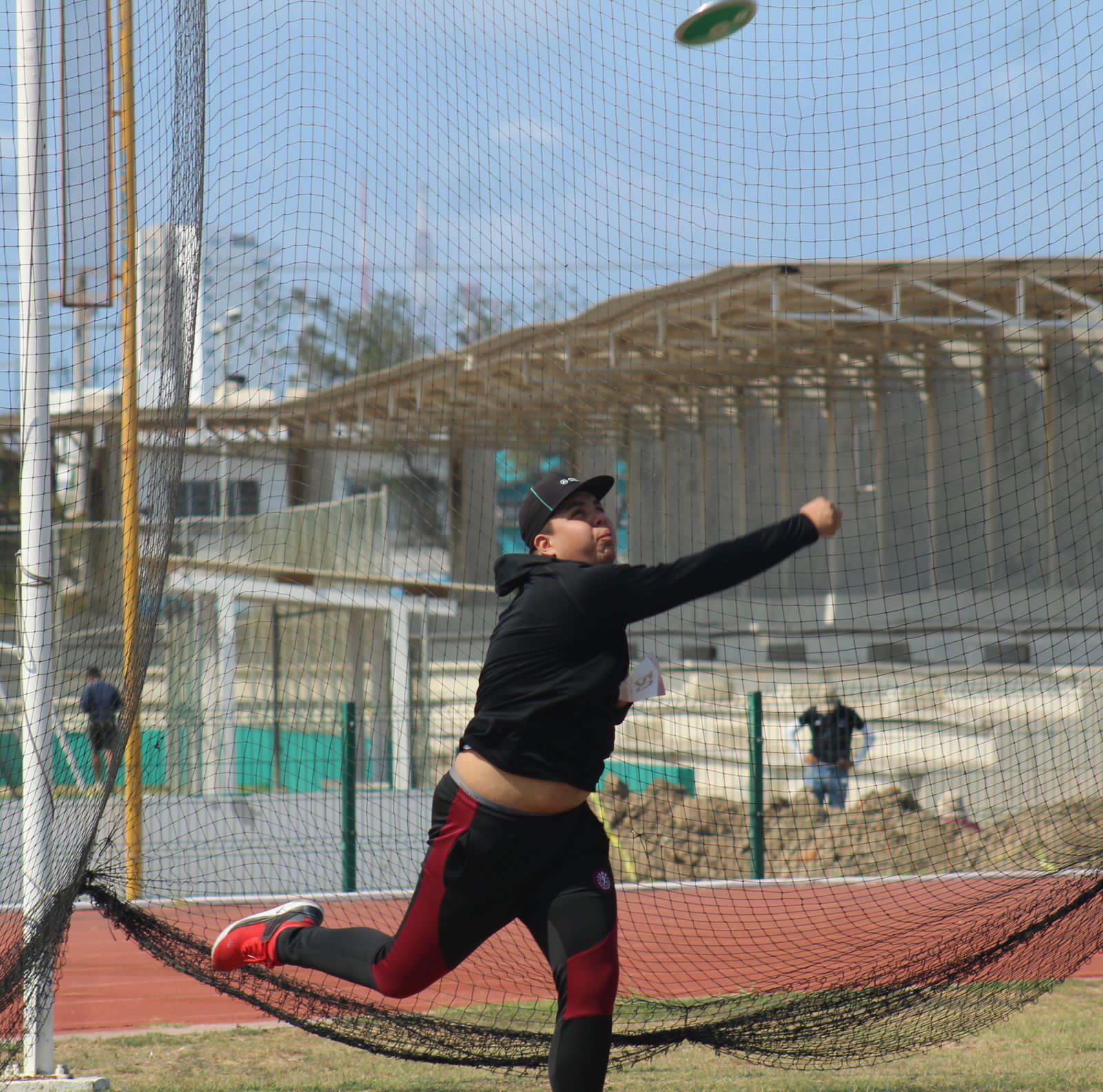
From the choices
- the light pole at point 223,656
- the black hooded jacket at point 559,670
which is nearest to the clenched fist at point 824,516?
the black hooded jacket at point 559,670

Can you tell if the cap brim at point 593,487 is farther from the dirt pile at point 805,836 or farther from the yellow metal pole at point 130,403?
the dirt pile at point 805,836

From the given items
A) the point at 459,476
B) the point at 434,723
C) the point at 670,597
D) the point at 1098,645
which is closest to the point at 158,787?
the point at 434,723

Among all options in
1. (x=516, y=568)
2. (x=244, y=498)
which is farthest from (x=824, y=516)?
(x=244, y=498)

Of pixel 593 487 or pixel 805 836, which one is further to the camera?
pixel 805 836

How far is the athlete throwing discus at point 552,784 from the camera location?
323cm

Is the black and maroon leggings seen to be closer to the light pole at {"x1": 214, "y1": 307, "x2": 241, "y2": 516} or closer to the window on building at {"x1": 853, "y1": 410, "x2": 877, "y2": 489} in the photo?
the light pole at {"x1": 214, "y1": 307, "x2": 241, "y2": 516}

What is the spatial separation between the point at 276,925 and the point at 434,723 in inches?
344

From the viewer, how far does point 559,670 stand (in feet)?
10.7

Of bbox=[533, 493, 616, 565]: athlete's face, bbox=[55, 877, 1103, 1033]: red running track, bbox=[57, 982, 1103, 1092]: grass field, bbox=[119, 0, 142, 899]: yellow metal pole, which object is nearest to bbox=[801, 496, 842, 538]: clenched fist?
bbox=[533, 493, 616, 565]: athlete's face

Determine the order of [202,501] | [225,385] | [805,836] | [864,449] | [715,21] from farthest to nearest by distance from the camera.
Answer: [864,449] → [805,836] → [202,501] → [225,385] → [715,21]

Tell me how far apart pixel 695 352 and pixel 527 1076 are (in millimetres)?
10882

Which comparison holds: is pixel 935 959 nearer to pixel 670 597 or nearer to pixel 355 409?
pixel 670 597

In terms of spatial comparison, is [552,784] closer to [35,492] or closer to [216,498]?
[35,492]

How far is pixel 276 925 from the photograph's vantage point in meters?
4.05
